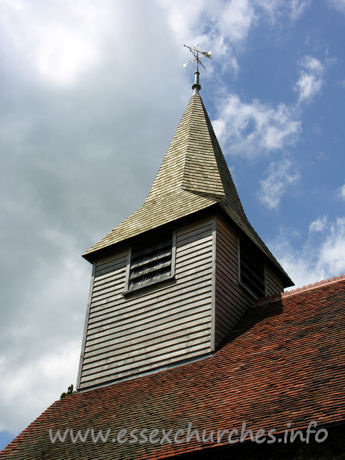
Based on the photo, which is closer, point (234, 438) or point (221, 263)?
point (234, 438)

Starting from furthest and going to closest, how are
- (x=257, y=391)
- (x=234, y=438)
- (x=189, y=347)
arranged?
(x=189, y=347) < (x=257, y=391) < (x=234, y=438)

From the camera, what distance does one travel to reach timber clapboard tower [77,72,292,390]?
11883 millimetres

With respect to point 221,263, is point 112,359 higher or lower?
lower

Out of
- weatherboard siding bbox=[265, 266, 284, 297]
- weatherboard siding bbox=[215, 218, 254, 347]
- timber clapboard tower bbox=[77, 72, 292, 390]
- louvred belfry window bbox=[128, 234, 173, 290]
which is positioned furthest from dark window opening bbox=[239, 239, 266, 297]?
louvred belfry window bbox=[128, 234, 173, 290]

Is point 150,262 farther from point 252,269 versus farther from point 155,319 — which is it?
point 252,269

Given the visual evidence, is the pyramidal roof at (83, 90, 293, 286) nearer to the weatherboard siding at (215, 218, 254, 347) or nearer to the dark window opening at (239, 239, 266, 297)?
the dark window opening at (239, 239, 266, 297)

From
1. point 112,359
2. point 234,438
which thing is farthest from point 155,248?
point 234,438

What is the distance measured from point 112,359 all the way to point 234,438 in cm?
576

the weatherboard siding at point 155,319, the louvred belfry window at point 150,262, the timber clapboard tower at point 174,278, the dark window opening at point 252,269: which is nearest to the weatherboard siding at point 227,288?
the timber clapboard tower at point 174,278

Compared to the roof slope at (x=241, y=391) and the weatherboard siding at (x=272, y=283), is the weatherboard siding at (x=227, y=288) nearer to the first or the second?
the roof slope at (x=241, y=391)

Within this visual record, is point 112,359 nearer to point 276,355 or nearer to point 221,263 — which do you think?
point 221,263

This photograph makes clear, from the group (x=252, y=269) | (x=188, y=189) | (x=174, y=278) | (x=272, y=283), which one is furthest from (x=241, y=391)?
(x=188, y=189)

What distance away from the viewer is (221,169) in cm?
1588

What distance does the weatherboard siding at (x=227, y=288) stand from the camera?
11.8 m
